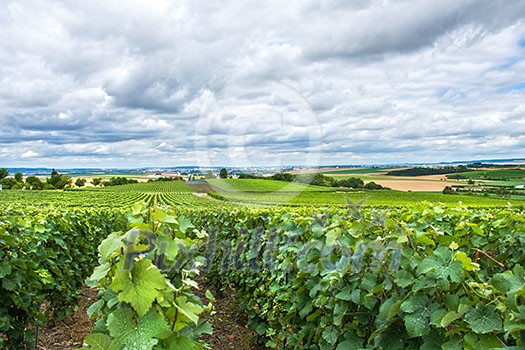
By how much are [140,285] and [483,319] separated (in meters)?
1.52

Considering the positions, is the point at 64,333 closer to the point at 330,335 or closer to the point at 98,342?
the point at 330,335

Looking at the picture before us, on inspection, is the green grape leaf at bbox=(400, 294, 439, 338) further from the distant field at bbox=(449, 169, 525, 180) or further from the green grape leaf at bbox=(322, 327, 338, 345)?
the distant field at bbox=(449, 169, 525, 180)

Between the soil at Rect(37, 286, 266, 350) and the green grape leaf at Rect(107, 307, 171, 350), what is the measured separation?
13.6 ft

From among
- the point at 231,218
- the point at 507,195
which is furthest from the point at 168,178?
the point at 231,218

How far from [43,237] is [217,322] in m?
3.24

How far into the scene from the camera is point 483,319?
1.81 m

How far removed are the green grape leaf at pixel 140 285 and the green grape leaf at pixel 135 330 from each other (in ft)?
0.18

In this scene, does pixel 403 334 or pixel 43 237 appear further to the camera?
pixel 43 237

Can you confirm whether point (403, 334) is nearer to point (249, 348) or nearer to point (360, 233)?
point (360, 233)

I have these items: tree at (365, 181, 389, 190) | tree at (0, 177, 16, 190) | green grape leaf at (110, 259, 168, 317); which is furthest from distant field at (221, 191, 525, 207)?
tree at (0, 177, 16, 190)

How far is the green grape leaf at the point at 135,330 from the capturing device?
68.5 inches

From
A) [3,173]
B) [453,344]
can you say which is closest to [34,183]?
[3,173]

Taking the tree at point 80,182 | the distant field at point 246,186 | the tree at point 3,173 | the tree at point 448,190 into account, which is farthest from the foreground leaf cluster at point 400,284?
the tree at point 3,173

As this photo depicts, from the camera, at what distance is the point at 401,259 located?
2.46m
